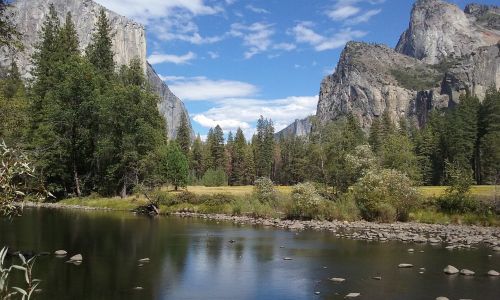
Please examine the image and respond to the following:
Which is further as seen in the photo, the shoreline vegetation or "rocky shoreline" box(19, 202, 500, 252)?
the shoreline vegetation

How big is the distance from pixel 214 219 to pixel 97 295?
33.1m

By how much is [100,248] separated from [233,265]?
9.65 meters

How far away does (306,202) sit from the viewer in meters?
49.1

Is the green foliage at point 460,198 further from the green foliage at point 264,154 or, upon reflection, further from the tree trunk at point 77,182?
the green foliage at point 264,154

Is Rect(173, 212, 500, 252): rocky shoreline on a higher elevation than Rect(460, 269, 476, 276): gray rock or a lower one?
higher

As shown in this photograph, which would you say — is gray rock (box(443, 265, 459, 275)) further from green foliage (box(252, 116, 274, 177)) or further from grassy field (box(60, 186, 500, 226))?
green foliage (box(252, 116, 274, 177))

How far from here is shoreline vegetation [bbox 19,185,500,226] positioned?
153 feet

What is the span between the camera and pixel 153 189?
61.1 metres

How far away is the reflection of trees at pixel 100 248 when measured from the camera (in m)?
19.6

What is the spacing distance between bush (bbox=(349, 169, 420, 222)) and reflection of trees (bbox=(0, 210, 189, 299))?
63.6 feet

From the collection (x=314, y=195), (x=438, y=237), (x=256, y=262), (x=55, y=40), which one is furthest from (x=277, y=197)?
(x=55, y=40)

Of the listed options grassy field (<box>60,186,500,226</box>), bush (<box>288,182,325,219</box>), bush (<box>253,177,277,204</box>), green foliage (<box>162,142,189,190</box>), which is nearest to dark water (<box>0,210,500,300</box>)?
bush (<box>288,182,325,219</box>)

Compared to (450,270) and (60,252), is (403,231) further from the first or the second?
(60,252)

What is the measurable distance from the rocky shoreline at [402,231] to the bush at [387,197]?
1773 mm
